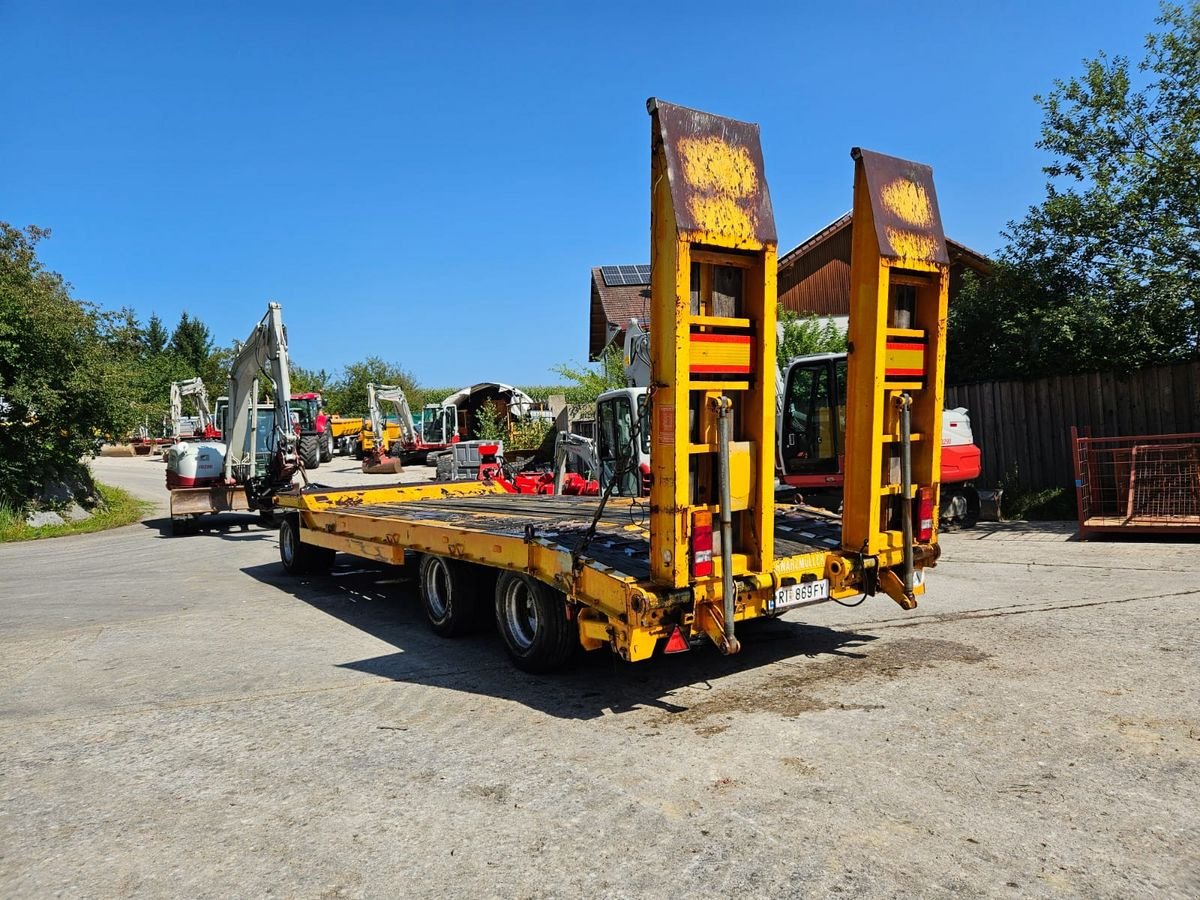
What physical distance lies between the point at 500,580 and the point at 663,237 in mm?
2899

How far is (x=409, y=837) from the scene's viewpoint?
3832 mm

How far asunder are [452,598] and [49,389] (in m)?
14.7

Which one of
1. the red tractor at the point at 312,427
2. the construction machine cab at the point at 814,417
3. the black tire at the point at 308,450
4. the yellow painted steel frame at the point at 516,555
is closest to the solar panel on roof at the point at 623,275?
the red tractor at the point at 312,427

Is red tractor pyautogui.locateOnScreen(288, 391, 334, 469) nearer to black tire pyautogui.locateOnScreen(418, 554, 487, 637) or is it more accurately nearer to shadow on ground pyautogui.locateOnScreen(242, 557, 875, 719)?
black tire pyautogui.locateOnScreen(418, 554, 487, 637)

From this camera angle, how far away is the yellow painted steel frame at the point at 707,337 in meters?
4.93

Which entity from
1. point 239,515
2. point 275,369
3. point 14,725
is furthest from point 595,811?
point 239,515

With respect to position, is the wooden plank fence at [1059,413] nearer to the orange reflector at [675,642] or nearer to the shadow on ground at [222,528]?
the orange reflector at [675,642]

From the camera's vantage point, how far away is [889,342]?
6105 millimetres

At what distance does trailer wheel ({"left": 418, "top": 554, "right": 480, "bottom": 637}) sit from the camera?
725 cm

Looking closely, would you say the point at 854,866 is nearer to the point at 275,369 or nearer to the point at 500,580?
the point at 500,580

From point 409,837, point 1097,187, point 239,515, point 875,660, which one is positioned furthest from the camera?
point 239,515

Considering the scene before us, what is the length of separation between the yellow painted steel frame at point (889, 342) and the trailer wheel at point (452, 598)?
3.03 m

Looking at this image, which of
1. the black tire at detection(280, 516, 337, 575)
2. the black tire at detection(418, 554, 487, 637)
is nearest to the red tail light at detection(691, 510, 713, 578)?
the black tire at detection(418, 554, 487, 637)

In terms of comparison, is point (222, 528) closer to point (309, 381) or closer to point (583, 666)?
point (583, 666)
